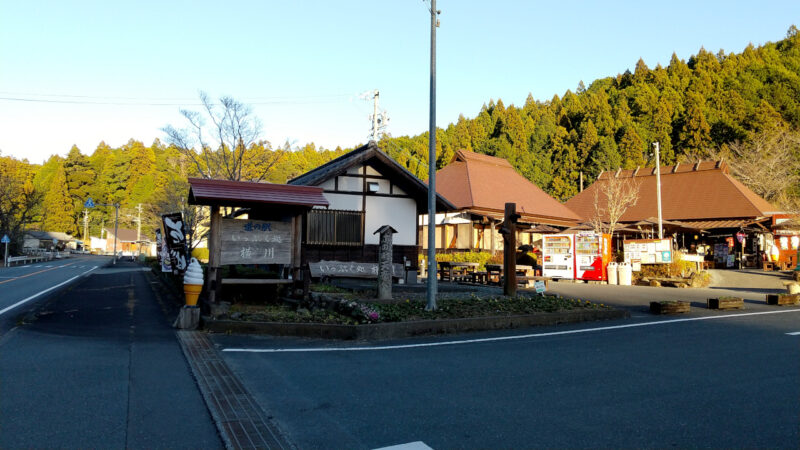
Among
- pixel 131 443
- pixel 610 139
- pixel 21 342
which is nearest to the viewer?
pixel 131 443

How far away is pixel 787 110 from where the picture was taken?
45.2 m

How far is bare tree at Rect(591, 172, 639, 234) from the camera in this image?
3228 centimetres

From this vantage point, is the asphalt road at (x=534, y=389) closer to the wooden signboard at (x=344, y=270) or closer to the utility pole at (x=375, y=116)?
the wooden signboard at (x=344, y=270)

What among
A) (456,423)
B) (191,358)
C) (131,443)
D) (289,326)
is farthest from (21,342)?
(456,423)

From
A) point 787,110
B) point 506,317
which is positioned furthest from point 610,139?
point 506,317

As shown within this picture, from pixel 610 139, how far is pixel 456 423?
51468 mm

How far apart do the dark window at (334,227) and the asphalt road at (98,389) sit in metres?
6.33

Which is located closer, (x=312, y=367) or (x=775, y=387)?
(x=775, y=387)

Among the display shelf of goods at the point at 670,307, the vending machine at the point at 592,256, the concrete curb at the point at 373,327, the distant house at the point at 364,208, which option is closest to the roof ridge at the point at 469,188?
the vending machine at the point at 592,256

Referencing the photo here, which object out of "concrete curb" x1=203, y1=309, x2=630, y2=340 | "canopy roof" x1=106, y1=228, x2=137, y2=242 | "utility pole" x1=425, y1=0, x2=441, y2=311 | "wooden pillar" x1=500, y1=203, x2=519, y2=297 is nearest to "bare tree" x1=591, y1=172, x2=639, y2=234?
"wooden pillar" x1=500, y1=203, x2=519, y2=297

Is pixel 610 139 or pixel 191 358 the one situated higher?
pixel 610 139

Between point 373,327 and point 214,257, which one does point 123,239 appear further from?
point 373,327

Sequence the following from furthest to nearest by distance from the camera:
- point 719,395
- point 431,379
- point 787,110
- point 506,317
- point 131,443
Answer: point 787,110
point 506,317
point 431,379
point 719,395
point 131,443

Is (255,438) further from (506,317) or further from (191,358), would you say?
(506,317)
